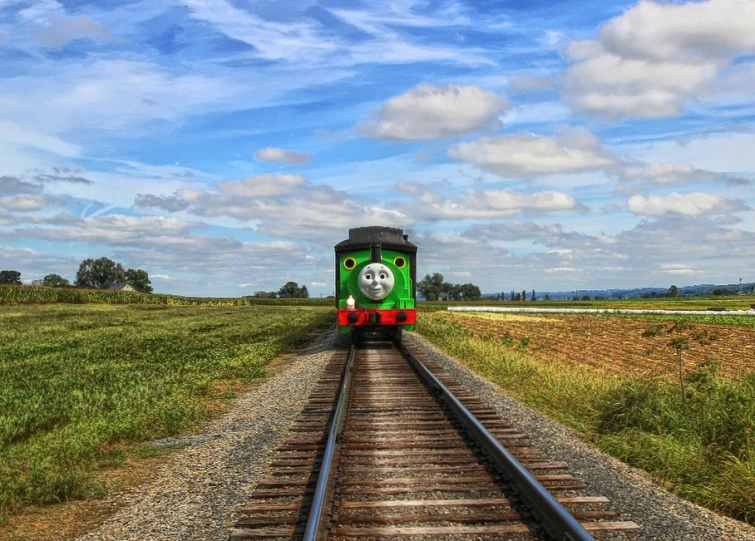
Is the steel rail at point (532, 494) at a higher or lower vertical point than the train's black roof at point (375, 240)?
lower

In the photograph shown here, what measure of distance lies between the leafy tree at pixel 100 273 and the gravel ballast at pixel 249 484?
14139 centimetres

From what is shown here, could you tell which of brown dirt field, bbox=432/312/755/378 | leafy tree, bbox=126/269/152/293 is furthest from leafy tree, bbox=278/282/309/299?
brown dirt field, bbox=432/312/755/378

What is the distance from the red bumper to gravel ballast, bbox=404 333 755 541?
8.56m

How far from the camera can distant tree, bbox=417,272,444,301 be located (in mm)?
155212

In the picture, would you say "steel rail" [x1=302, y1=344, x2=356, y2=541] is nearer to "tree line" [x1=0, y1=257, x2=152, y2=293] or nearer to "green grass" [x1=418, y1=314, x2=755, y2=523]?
"green grass" [x1=418, y1=314, x2=755, y2=523]

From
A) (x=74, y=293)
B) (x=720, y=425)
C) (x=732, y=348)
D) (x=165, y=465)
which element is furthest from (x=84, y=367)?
(x=74, y=293)

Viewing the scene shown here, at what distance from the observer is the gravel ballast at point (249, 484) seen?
17.0ft

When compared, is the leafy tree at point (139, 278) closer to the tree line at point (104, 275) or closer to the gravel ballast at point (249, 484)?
the tree line at point (104, 275)

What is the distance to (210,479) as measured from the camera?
6.61 meters

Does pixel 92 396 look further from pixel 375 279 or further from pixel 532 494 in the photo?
pixel 532 494

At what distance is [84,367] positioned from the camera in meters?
16.5

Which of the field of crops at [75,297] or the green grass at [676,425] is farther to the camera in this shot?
the field of crops at [75,297]

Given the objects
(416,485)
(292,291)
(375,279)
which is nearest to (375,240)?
(375,279)

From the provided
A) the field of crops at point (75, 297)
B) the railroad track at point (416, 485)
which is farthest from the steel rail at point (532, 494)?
the field of crops at point (75, 297)
